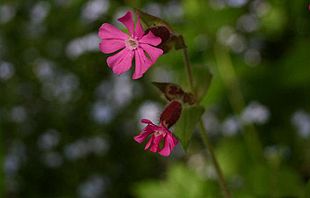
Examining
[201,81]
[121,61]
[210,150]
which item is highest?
[121,61]

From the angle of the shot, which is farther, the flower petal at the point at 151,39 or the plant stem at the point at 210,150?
the plant stem at the point at 210,150

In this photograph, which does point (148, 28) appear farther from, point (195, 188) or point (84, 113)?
point (84, 113)

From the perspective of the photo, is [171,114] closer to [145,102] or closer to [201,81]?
[201,81]

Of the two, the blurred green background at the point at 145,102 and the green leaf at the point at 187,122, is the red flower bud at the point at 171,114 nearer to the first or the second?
the green leaf at the point at 187,122

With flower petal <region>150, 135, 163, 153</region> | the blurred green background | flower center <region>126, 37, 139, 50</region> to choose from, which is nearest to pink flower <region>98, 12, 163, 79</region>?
flower center <region>126, 37, 139, 50</region>

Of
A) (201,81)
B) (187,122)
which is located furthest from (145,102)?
(187,122)

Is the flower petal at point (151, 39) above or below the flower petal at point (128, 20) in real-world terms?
below

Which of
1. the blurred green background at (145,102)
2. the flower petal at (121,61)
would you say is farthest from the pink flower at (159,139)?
the blurred green background at (145,102)
